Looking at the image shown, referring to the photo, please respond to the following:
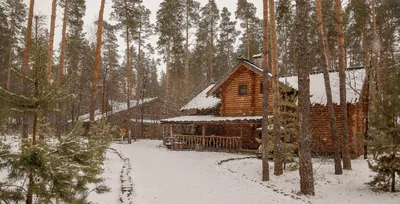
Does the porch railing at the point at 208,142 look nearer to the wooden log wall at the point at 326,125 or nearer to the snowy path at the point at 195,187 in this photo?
the wooden log wall at the point at 326,125

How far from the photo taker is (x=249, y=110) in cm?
2295

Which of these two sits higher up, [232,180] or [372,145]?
[372,145]

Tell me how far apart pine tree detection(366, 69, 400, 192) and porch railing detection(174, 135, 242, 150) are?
41.6 feet

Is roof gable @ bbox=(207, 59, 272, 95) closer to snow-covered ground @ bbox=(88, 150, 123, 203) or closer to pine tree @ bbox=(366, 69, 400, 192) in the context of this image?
pine tree @ bbox=(366, 69, 400, 192)

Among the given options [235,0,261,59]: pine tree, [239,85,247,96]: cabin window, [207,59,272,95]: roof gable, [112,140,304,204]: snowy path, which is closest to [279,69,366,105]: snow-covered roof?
[207,59,272,95]: roof gable

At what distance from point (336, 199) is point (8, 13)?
120 ft

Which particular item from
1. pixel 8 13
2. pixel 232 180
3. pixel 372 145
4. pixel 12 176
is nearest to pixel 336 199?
pixel 372 145

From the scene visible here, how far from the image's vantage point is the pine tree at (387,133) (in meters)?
10.0

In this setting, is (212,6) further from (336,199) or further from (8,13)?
(336,199)

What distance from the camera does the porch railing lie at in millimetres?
23388

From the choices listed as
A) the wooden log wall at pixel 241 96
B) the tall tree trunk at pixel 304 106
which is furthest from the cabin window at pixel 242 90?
the tall tree trunk at pixel 304 106

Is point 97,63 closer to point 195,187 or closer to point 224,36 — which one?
point 195,187

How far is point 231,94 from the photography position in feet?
79.5

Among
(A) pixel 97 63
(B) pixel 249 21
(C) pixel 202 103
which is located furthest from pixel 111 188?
(B) pixel 249 21
